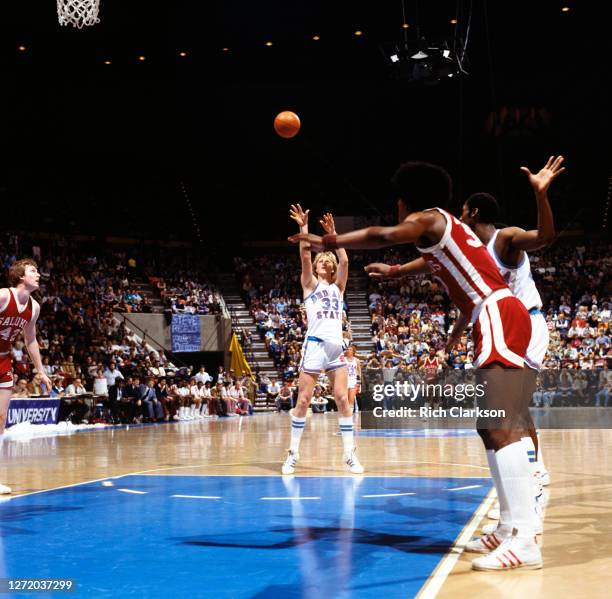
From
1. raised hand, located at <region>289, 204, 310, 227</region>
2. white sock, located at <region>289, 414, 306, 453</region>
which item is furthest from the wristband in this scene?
white sock, located at <region>289, 414, 306, 453</region>

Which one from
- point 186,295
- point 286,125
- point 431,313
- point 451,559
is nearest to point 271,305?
point 186,295

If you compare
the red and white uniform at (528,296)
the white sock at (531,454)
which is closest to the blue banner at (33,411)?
the red and white uniform at (528,296)

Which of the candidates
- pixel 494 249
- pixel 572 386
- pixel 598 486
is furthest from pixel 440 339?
pixel 494 249

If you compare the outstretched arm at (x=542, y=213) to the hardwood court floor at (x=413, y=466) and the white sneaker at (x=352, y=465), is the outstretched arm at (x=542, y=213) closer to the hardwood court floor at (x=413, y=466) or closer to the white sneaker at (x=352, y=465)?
the hardwood court floor at (x=413, y=466)

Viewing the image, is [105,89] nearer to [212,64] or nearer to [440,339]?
[212,64]

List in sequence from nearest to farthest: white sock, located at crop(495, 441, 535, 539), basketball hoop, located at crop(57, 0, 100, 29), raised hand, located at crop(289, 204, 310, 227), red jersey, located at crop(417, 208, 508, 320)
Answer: white sock, located at crop(495, 441, 535, 539) < red jersey, located at crop(417, 208, 508, 320) < raised hand, located at crop(289, 204, 310, 227) < basketball hoop, located at crop(57, 0, 100, 29)

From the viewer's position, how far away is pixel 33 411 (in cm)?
1786

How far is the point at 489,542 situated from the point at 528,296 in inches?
90.0

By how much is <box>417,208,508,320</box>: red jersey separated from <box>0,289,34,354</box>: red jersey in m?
4.31

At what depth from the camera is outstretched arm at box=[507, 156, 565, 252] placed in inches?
180

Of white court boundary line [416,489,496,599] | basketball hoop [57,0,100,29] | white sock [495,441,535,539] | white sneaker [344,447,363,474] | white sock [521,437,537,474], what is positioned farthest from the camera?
basketball hoop [57,0,100,29]

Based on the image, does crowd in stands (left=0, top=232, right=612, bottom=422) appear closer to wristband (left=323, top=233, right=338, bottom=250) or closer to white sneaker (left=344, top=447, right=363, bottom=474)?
white sneaker (left=344, top=447, right=363, bottom=474)

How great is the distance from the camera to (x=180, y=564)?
4113mm

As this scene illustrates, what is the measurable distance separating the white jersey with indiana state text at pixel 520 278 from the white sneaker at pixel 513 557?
204cm
